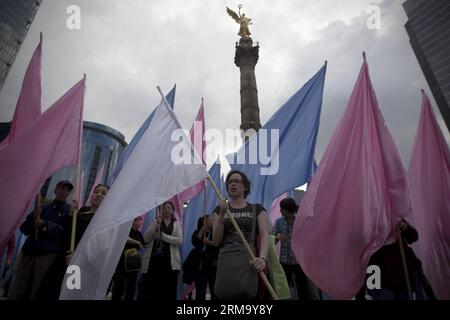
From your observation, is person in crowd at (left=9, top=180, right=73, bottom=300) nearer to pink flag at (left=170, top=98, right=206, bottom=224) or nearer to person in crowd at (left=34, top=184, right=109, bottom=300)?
person in crowd at (left=34, top=184, right=109, bottom=300)

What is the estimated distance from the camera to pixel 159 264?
11.8 ft

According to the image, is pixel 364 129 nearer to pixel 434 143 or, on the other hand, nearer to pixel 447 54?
pixel 434 143

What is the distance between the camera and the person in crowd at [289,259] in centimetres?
350

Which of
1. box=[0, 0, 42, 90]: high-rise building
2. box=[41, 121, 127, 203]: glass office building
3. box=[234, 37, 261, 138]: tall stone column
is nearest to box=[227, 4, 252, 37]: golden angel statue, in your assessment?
box=[234, 37, 261, 138]: tall stone column

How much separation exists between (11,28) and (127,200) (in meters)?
52.1

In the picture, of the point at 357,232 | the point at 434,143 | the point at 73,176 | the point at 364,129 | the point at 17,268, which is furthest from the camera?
the point at 73,176

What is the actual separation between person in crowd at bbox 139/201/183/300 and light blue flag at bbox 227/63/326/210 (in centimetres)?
146

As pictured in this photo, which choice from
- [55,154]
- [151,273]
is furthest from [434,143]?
[55,154]

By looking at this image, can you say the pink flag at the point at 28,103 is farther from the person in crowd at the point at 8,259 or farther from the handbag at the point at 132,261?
the handbag at the point at 132,261

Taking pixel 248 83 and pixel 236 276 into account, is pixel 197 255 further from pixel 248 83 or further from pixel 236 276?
pixel 248 83

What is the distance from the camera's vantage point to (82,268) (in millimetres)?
2316

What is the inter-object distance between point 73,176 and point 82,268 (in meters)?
54.3

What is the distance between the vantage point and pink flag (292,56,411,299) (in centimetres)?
271

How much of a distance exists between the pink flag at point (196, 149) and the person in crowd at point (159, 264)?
90cm
